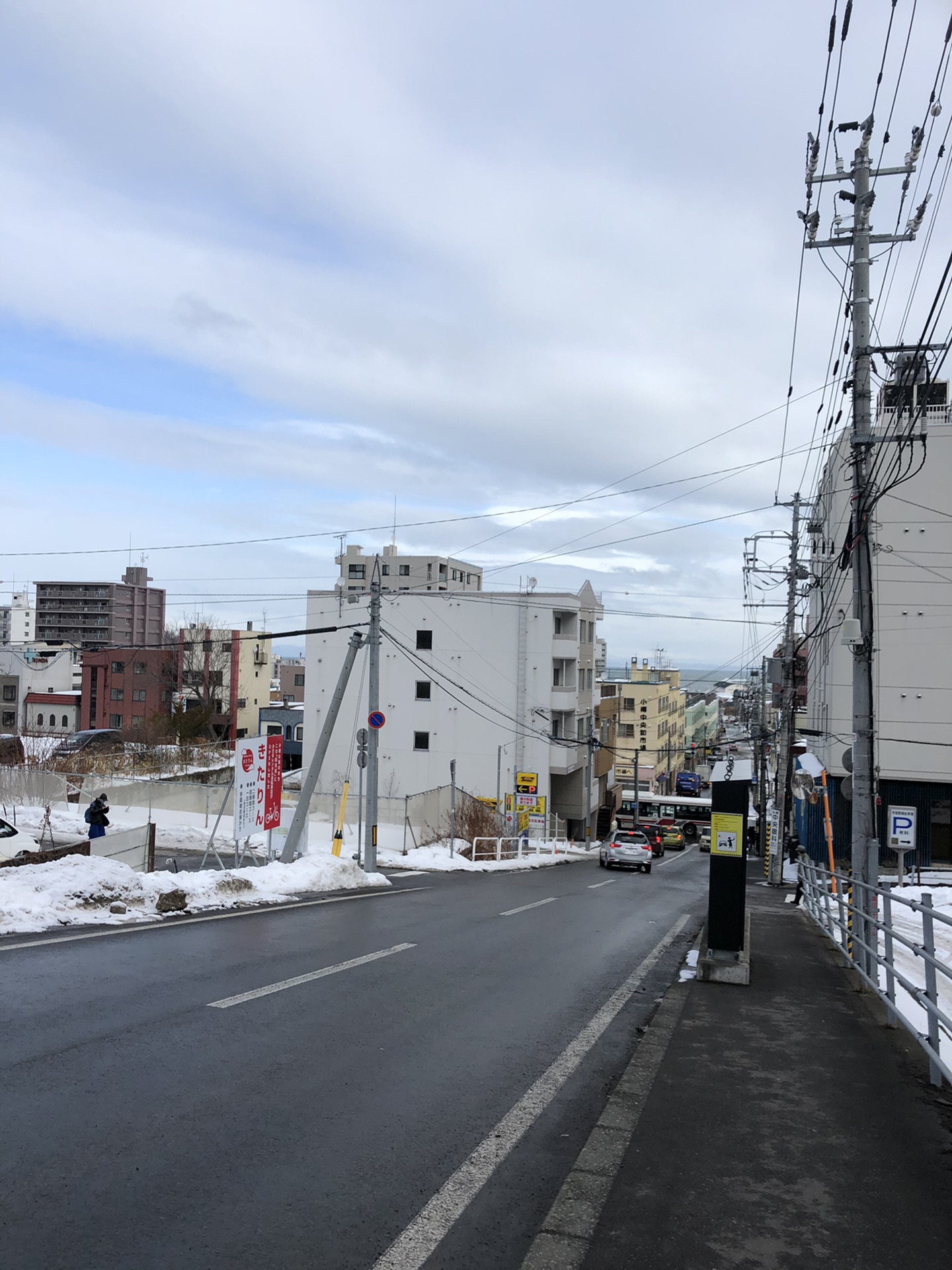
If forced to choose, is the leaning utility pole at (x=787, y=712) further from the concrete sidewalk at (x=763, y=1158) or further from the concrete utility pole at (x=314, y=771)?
the concrete sidewalk at (x=763, y=1158)

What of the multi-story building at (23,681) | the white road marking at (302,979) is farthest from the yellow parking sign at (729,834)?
the multi-story building at (23,681)

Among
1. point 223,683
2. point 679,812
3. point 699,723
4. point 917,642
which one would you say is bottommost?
point 679,812

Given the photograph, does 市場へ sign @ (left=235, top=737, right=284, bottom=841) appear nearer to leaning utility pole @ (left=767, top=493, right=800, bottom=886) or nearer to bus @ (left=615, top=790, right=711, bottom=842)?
leaning utility pole @ (left=767, top=493, right=800, bottom=886)

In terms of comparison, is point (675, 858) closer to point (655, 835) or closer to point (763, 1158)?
point (655, 835)

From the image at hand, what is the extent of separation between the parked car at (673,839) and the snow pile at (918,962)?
40257 millimetres

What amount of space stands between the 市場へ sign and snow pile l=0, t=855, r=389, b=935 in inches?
76.0

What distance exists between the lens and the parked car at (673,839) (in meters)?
60.2

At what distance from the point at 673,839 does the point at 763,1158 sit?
5739 cm

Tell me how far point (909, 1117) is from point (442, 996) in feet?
13.6

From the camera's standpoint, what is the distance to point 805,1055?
6.95 meters

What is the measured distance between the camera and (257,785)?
712 inches

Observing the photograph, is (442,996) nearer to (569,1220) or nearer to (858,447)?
(569,1220)

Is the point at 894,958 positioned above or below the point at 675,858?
above

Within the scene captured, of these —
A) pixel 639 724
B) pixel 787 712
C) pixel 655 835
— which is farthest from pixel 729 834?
pixel 639 724
